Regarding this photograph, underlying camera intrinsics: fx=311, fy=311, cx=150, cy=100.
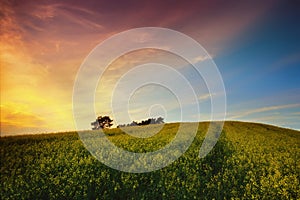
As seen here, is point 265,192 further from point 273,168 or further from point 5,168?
point 5,168

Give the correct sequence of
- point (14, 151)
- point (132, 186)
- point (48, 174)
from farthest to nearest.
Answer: point (14, 151), point (48, 174), point (132, 186)

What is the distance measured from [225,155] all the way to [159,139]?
262 inches

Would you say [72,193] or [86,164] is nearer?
[72,193]

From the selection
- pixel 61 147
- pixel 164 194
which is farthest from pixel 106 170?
pixel 61 147

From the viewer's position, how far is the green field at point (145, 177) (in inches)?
731

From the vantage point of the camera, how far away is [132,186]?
62.4 feet

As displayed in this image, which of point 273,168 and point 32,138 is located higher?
point 32,138

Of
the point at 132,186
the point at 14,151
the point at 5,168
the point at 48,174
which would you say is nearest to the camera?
the point at 132,186

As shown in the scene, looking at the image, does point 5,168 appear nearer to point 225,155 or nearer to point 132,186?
point 132,186

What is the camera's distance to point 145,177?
65.4 ft

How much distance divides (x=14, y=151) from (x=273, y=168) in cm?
2074

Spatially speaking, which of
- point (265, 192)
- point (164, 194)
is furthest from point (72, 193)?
point (265, 192)

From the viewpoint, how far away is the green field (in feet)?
60.9

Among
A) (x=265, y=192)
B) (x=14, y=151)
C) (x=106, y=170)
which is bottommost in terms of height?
(x=265, y=192)
